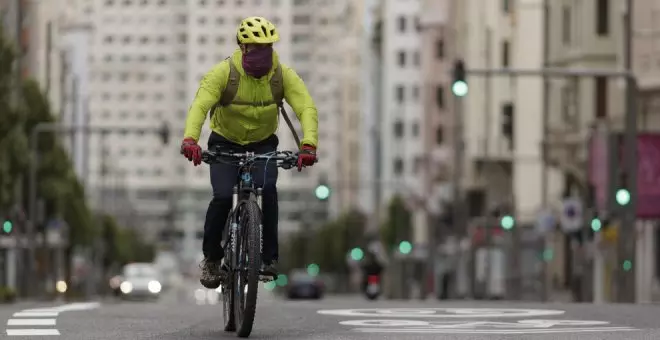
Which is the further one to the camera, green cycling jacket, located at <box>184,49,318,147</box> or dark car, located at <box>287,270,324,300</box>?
dark car, located at <box>287,270,324,300</box>

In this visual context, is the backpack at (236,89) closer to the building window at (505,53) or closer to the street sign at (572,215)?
the street sign at (572,215)

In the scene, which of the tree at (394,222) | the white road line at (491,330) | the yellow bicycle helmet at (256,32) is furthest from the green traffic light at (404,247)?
the yellow bicycle helmet at (256,32)

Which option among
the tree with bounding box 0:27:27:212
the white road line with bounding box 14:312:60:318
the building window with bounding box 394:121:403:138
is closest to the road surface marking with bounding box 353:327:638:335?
the white road line with bounding box 14:312:60:318

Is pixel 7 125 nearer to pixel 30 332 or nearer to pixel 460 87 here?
pixel 460 87

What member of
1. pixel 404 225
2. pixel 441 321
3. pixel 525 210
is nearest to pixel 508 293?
pixel 525 210

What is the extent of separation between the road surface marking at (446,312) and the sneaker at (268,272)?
8.49 feet

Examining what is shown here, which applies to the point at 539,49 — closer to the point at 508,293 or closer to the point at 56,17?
the point at 508,293

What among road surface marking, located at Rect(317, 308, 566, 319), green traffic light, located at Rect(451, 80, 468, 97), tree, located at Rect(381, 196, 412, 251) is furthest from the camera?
tree, located at Rect(381, 196, 412, 251)

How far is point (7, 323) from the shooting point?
1364 centimetres

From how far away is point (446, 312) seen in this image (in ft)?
51.5

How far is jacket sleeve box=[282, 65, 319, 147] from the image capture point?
12.7 metres

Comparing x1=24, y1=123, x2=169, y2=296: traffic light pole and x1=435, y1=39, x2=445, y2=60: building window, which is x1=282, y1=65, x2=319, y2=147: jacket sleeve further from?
→ x1=435, y1=39, x2=445, y2=60: building window

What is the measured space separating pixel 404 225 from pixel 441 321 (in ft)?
345

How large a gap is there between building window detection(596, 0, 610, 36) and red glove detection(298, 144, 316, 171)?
4495cm
